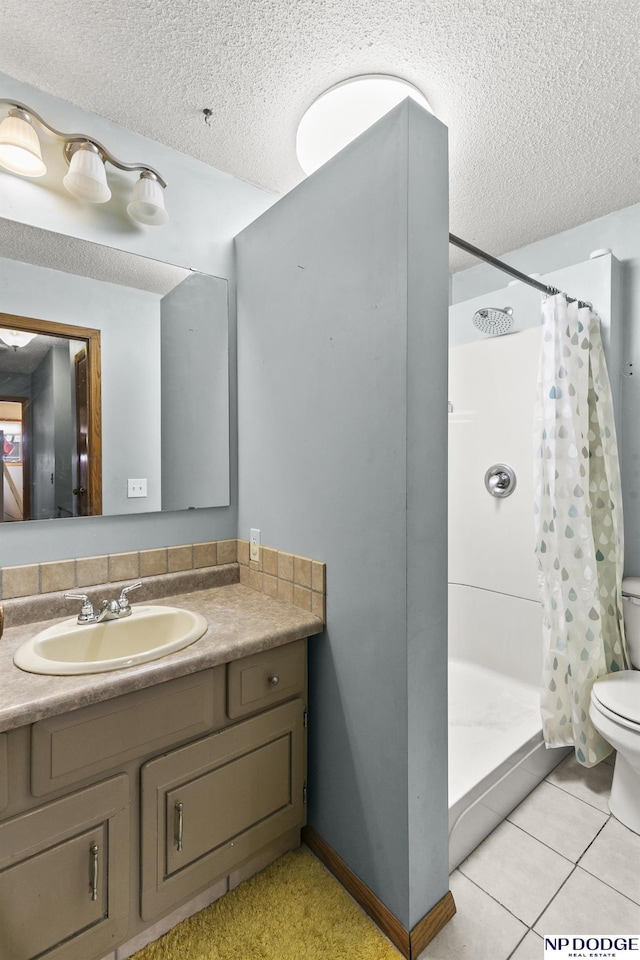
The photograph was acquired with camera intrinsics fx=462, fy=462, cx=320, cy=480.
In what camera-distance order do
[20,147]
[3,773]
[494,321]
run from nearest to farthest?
[3,773] < [20,147] < [494,321]

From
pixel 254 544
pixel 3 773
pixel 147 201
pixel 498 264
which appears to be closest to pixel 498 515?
pixel 498 264

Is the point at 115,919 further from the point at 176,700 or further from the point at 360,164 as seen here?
the point at 360,164

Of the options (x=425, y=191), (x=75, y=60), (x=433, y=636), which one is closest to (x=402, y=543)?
(x=433, y=636)

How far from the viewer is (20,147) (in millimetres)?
1350

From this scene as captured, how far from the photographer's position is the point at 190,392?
1832mm

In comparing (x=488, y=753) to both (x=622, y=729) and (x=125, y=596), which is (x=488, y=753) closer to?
(x=622, y=729)

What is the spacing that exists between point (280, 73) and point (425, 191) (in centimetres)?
66

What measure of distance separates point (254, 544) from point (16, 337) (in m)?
1.06

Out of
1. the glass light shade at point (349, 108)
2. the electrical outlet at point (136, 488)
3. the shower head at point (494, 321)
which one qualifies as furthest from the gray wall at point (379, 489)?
the shower head at point (494, 321)

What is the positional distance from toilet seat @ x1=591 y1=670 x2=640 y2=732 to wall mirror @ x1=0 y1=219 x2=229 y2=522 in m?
1.63

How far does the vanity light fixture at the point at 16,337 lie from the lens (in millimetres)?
A: 1431

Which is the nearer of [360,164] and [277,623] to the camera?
[360,164]

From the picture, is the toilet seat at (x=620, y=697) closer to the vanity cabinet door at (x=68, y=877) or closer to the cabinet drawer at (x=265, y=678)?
the cabinet drawer at (x=265, y=678)

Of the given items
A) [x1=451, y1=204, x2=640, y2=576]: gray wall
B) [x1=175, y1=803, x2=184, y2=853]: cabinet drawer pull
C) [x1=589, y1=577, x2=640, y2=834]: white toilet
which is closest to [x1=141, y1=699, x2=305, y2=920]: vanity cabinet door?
[x1=175, y1=803, x2=184, y2=853]: cabinet drawer pull
